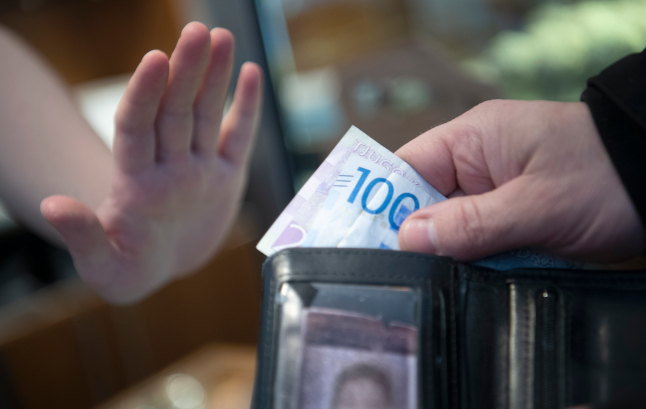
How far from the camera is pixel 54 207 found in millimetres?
390

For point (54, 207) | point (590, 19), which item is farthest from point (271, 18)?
point (54, 207)

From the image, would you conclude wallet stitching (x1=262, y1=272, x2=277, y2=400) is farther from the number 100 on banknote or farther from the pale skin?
the pale skin

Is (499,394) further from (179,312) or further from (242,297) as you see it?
(242,297)

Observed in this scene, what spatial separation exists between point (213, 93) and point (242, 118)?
0.14 metres

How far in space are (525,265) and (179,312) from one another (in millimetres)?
1470

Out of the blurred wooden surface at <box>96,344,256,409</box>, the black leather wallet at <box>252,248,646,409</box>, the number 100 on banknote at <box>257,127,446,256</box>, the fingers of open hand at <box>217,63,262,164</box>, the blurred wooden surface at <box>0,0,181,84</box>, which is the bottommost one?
the blurred wooden surface at <box>96,344,256,409</box>

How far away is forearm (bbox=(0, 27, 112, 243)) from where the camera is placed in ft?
1.84

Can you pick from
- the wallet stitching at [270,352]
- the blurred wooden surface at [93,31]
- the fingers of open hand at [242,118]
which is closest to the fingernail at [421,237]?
the wallet stitching at [270,352]

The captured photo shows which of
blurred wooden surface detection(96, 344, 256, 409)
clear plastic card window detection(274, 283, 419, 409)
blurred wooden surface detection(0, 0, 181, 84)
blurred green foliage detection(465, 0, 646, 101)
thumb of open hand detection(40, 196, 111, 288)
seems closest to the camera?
clear plastic card window detection(274, 283, 419, 409)

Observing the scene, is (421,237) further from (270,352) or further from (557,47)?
(557,47)

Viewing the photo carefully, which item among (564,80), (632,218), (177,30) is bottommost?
(632,218)

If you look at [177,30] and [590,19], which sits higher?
[177,30]

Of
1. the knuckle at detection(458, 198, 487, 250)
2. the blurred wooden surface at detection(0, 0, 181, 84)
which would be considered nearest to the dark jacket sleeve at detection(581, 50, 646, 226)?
the knuckle at detection(458, 198, 487, 250)

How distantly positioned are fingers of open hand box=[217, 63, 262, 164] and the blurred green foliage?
431 mm
